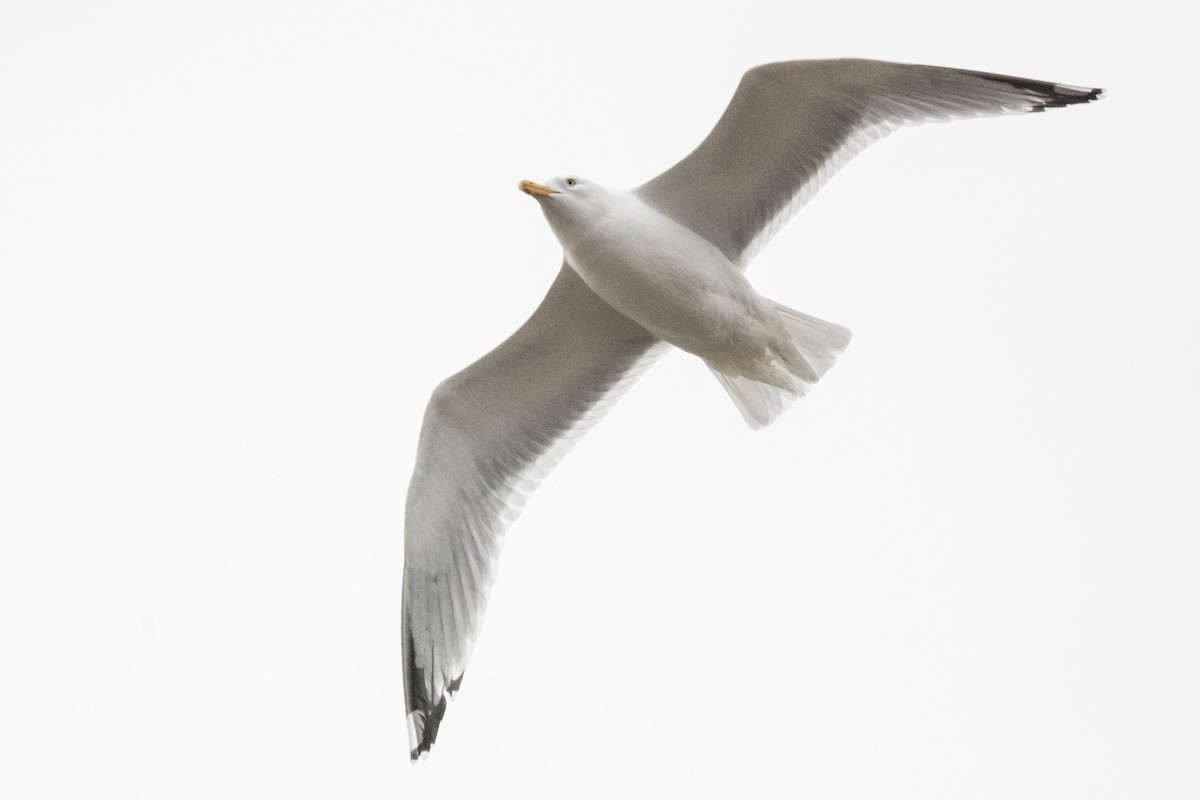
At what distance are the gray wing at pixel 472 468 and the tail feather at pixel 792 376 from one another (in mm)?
466

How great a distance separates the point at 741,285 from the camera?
592cm

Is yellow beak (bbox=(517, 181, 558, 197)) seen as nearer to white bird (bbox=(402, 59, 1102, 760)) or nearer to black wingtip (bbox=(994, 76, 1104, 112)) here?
white bird (bbox=(402, 59, 1102, 760))

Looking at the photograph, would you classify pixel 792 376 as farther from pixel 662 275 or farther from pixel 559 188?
pixel 559 188

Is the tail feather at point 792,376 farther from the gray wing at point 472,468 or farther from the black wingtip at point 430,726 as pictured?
the black wingtip at point 430,726

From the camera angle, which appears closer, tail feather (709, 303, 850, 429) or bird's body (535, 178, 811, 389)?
bird's body (535, 178, 811, 389)

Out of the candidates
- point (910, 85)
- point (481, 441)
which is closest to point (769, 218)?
point (910, 85)

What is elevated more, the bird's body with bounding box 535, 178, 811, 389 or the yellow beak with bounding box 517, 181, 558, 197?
the yellow beak with bounding box 517, 181, 558, 197

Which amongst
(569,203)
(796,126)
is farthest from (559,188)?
(796,126)

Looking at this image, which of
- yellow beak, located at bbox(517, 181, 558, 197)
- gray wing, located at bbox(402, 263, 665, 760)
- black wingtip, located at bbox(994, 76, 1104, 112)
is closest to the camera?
black wingtip, located at bbox(994, 76, 1104, 112)

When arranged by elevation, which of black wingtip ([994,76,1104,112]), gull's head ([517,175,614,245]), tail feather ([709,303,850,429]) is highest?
black wingtip ([994,76,1104,112])

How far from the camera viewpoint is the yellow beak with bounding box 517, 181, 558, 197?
226 inches

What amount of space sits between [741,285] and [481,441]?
51.8 inches

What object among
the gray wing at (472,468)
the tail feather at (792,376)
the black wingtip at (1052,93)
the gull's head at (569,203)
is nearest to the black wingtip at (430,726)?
the gray wing at (472,468)

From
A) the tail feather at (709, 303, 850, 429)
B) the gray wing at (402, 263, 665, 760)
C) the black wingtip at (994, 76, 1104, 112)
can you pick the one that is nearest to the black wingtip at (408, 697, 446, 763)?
the gray wing at (402, 263, 665, 760)
